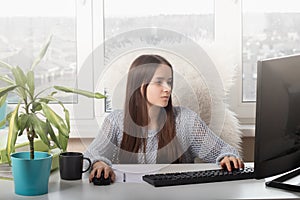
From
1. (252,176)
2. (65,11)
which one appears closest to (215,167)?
(252,176)

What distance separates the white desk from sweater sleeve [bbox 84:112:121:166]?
22 centimetres

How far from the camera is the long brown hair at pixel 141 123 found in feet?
7.25

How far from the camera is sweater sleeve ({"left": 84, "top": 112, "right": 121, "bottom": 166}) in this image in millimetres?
2109

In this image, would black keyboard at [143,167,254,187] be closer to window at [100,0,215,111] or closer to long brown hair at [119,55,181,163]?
long brown hair at [119,55,181,163]

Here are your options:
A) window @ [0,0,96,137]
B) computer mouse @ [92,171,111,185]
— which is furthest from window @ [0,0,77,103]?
computer mouse @ [92,171,111,185]

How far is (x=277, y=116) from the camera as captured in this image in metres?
1.82

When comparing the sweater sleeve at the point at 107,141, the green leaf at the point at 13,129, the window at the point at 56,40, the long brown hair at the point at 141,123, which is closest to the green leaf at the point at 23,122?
the green leaf at the point at 13,129

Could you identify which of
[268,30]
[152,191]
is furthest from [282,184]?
[268,30]

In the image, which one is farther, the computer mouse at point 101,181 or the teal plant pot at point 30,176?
the computer mouse at point 101,181

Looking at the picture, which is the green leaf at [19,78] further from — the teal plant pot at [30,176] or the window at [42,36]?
the window at [42,36]

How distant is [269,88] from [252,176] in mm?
327

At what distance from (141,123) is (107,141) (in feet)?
0.48

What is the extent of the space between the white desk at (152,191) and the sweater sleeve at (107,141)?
0.73ft

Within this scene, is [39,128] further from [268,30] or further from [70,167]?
[268,30]
